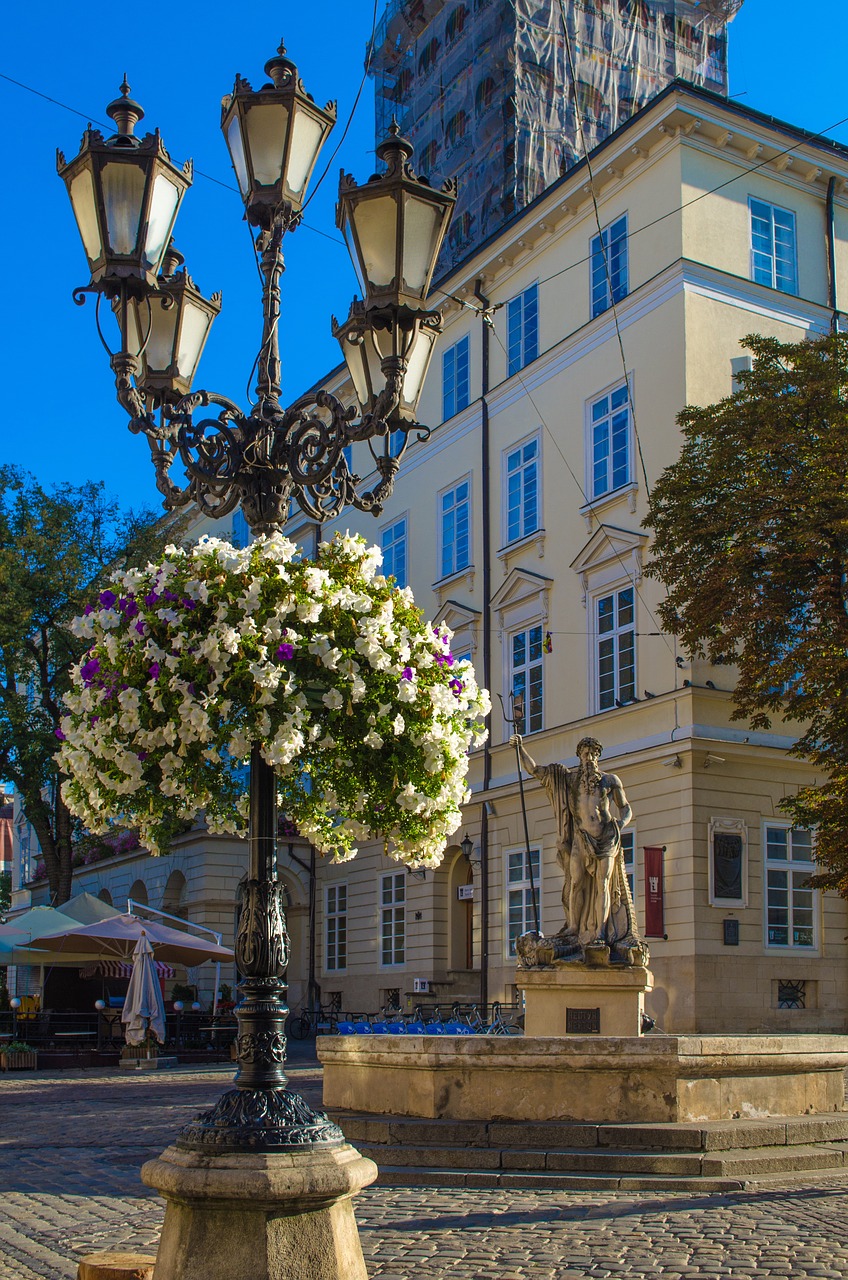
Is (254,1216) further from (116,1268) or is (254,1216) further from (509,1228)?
(509,1228)

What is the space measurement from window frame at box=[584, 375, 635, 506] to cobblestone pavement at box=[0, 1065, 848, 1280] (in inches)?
670

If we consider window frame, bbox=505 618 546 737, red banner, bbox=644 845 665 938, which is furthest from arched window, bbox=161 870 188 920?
red banner, bbox=644 845 665 938

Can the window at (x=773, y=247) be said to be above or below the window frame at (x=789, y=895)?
above

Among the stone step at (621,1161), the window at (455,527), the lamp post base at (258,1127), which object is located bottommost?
the stone step at (621,1161)

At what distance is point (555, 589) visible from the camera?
27.7 m

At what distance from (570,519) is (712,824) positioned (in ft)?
23.6

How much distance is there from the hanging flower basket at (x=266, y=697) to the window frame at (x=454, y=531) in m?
24.7

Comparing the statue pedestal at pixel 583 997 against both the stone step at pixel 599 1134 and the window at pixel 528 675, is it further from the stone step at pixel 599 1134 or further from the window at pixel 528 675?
the window at pixel 528 675

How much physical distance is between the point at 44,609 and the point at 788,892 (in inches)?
756

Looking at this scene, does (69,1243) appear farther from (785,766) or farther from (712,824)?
(785,766)

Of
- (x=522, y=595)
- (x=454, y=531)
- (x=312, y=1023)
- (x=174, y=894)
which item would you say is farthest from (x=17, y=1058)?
(x=174, y=894)

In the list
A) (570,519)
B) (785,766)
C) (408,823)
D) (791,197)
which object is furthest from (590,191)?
(408,823)

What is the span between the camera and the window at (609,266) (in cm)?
2642

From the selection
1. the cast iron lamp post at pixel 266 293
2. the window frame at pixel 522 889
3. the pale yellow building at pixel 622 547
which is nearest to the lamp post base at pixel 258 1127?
the cast iron lamp post at pixel 266 293
